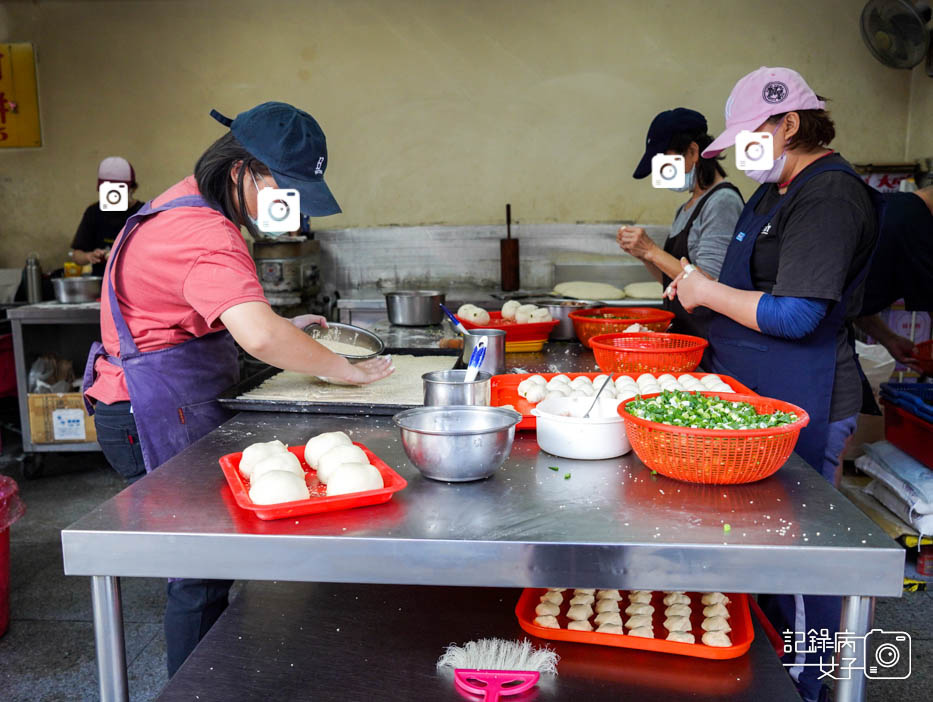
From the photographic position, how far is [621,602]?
1787 millimetres

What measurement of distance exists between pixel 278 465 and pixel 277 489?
0.13 metres

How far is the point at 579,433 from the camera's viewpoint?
5.57ft

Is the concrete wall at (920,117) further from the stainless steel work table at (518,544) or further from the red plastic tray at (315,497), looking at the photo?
the red plastic tray at (315,497)

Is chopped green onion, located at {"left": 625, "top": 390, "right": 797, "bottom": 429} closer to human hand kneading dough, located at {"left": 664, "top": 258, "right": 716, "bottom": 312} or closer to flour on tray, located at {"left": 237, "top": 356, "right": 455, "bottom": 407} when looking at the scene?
human hand kneading dough, located at {"left": 664, "top": 258, "right": 716, "bottom": 312}

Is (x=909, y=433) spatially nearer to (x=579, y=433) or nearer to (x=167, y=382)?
(x=579, y=433)

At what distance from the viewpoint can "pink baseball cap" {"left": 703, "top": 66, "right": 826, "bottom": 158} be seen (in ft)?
6.88

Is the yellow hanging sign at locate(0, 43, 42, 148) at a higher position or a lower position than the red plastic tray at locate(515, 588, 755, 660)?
higher

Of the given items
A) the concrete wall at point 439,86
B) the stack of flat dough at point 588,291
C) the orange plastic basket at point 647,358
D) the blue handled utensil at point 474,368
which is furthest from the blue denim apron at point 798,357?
the concrete wall at point 439,86

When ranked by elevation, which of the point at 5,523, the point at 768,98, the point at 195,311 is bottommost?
the point at 5,523

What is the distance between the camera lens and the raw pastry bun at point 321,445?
164cm

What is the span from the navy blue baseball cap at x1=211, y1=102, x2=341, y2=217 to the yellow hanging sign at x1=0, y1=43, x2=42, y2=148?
4660mm
